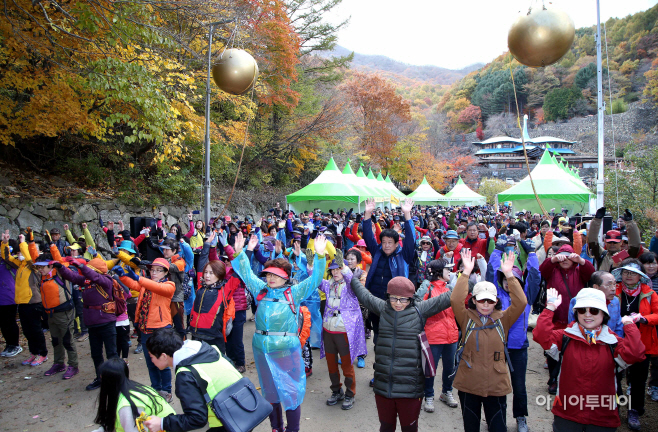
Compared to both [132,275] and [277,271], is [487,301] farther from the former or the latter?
[132,275]

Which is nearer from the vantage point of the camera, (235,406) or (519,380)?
(235,406)

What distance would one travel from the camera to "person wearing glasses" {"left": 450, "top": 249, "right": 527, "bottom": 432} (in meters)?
2.91

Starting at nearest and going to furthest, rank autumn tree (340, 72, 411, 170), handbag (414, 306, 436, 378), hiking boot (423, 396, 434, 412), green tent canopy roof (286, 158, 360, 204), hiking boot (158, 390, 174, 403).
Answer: handbag (414, 306, 436, 378)
hiking boot (423, 396, 434, 412)
hiking boot (158, 390, 174, 403)
green tent canopy roof (286, 158, 360, 204)
autumn tree (340, 72, 411, 170)

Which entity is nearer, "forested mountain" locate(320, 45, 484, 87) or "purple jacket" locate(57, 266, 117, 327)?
"purple jacket" locate(57, 266, 117, 327)

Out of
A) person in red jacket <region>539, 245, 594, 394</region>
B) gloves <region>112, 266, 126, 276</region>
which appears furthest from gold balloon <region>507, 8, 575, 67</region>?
gloves <region>112, 266, 126, 276</region>

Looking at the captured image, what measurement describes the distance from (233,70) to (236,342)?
11.1 feet

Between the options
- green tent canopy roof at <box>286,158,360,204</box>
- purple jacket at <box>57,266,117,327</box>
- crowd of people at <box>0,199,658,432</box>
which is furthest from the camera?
green tent canopy roof at <box>286,158,360,204</box>

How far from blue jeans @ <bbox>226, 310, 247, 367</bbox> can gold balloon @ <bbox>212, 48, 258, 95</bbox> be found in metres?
2.87

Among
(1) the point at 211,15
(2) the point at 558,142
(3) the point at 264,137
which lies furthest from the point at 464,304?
(2) the point at 558,142

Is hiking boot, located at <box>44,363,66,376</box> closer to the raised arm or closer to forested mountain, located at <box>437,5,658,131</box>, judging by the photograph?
the raised arm

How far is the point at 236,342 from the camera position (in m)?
5.02

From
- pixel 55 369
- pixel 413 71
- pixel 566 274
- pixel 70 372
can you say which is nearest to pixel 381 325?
pixel 566 274

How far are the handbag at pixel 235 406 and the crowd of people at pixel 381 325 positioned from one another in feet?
0.09

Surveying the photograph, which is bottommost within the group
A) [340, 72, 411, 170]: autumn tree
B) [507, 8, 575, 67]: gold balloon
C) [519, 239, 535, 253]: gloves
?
[519, 239, 535, 253]: gloves
